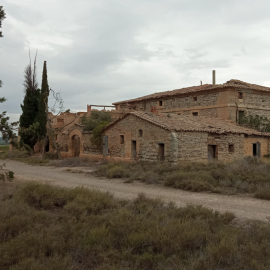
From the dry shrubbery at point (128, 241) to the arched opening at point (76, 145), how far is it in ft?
64.0

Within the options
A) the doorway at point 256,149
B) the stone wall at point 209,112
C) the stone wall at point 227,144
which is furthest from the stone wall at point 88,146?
the doorway at point 256,149

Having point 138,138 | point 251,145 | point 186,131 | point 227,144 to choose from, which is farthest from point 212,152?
point 138,138

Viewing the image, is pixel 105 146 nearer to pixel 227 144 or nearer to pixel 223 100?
pixel 227 144

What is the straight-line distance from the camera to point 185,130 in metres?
17.8

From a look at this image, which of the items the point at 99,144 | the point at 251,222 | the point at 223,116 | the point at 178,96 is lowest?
the point at 251,222

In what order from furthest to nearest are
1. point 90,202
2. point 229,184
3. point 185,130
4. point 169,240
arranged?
point 185,130 < point 229,184 < point 90,202 < point 169,240

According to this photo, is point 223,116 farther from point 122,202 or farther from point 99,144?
point 122,202

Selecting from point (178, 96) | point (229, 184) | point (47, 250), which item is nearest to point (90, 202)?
point (47, 250)

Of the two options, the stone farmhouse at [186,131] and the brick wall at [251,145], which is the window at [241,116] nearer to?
the stone farmhouse at [186,131]

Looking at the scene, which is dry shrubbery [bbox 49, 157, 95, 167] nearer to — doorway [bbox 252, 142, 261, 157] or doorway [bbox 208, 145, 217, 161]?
doorway [bbox 208, 145, 217, 161]

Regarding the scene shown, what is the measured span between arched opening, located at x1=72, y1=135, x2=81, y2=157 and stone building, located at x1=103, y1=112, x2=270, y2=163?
482cm

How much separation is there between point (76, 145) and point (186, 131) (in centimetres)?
1208

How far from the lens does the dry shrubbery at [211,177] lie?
11133 millimetres

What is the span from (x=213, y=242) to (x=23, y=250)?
122 inches
